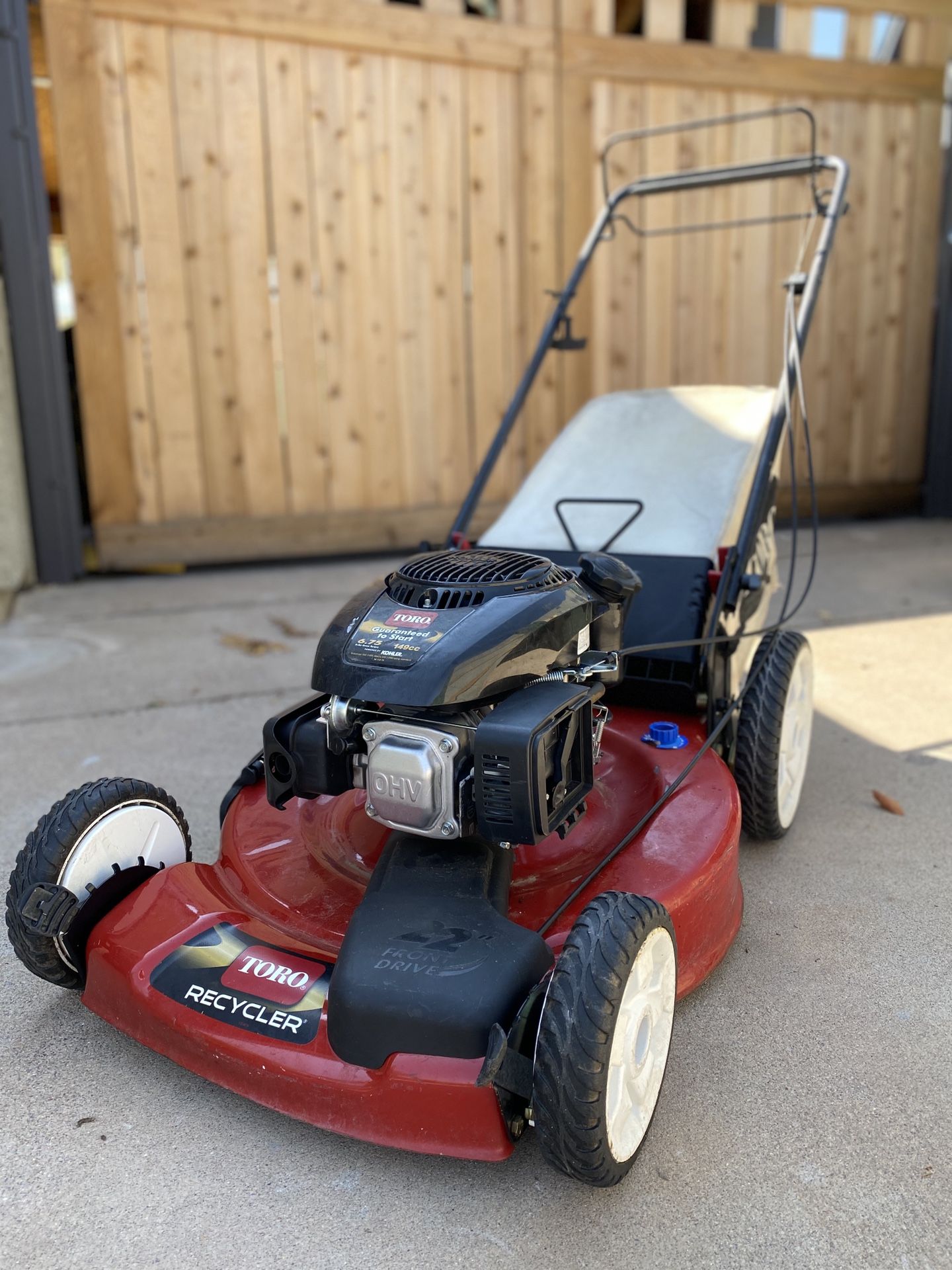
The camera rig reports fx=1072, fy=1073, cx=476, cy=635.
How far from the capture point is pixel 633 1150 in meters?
1.43

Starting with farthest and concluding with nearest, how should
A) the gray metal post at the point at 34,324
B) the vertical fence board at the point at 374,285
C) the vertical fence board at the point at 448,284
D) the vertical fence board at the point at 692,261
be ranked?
the vertical fence board at the point at 692,261 → the vertical fence board at the point at 448,284 → the vertical fence board at the point at 374,285 → the gray metal post at the point at 34,324

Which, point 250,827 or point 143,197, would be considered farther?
point 143,197

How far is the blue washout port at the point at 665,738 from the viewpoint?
2219 mm

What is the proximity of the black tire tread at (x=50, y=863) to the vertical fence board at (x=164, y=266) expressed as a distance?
145 inches

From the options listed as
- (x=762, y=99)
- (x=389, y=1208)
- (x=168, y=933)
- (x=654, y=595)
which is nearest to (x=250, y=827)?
(x=168, y=933)

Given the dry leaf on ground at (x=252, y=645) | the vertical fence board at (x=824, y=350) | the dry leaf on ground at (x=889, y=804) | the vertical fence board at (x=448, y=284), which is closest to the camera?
the dry leaf on ground at (x=889, y=804)

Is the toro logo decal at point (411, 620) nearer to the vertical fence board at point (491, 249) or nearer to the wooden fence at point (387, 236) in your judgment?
the wooden fence at point (387, 236)

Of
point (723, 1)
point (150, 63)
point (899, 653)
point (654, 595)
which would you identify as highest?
point (723, 1)

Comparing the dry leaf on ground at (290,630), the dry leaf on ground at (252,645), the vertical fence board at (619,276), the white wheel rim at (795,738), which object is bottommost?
the dry leaf on ground at (290,630)

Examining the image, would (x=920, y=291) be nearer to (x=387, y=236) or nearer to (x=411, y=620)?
(x=387, y=236)

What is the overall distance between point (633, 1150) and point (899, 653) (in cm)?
289

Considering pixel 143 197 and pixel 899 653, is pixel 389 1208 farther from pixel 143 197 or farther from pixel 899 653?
pixel 143 197

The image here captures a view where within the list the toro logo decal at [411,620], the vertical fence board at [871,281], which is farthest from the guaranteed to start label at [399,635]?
the vertical fence board at [871,281]

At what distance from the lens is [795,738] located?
2.52 metres
